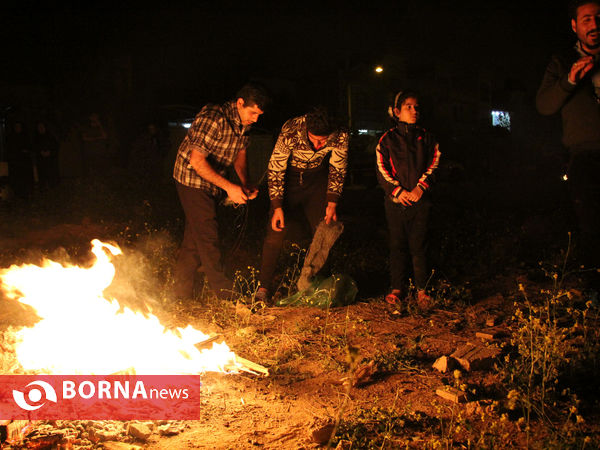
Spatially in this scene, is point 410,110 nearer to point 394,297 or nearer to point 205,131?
point 394,297

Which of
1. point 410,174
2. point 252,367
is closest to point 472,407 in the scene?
point 252,367

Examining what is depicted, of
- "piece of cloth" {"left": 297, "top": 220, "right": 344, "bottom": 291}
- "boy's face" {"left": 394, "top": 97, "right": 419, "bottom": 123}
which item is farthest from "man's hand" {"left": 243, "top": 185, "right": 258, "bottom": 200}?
"boy's face" {"left": 394, "top": 97, "right": 419, "bottom": 123}

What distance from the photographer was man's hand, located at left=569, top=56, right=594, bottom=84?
4305 millimetres

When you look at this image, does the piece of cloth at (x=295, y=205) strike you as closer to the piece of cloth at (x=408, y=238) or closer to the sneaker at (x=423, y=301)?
the piece of cloth at (x=408, y=238)

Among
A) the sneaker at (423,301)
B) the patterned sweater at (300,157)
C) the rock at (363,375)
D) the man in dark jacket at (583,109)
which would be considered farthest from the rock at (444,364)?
the patterned sweater at (300,157)

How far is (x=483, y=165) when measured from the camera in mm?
24703

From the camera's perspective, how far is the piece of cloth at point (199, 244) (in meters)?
4.96

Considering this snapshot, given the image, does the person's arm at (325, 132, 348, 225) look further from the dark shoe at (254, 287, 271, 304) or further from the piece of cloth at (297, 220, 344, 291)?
the dark shoe at (254, 287, 271, 304)

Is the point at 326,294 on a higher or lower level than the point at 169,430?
higher

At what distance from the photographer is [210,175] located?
15.6ft

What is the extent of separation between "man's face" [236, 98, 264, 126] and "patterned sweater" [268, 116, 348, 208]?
1.37 feet

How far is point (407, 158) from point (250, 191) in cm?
160

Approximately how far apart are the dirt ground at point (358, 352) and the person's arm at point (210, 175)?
108 centimetres

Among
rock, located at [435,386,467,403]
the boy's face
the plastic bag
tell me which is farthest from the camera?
the plastic bag
